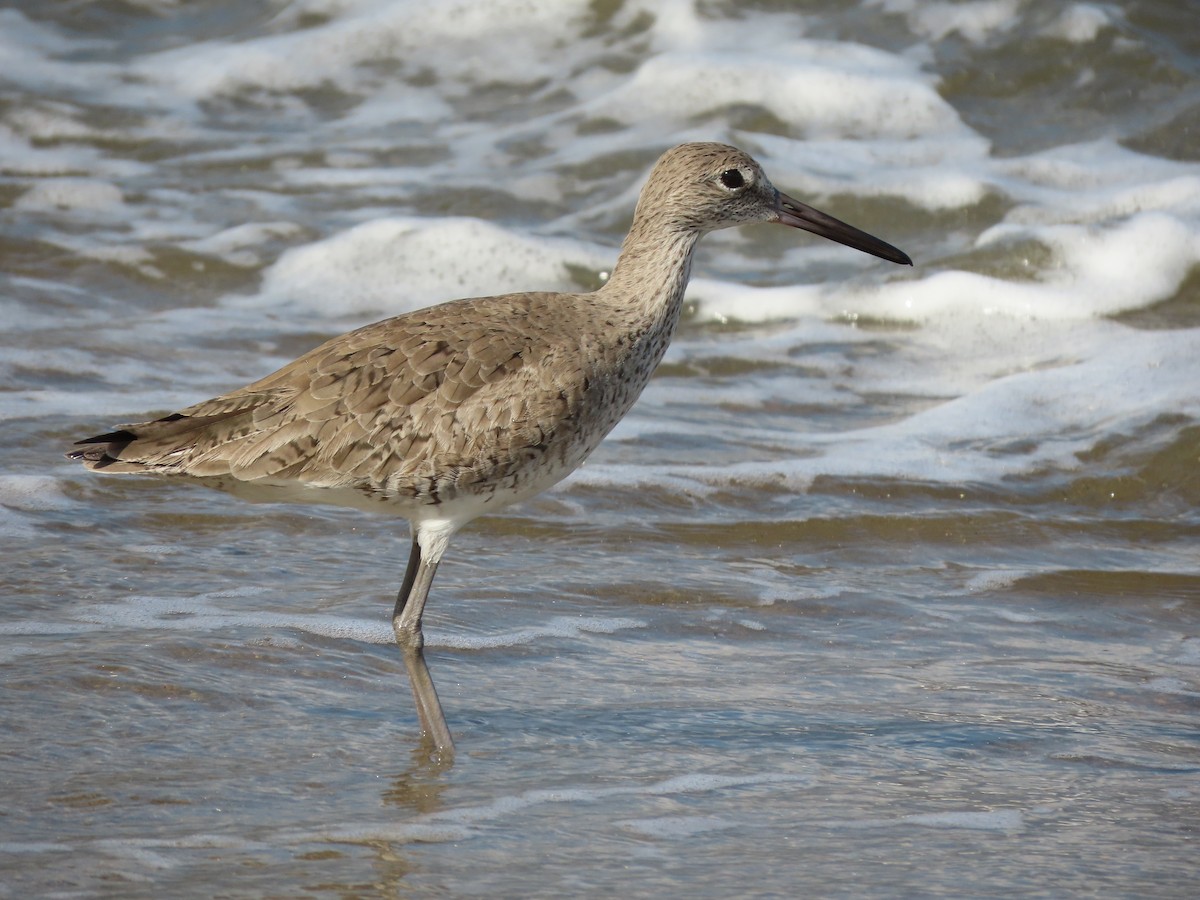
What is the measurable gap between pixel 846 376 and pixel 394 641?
3.87m

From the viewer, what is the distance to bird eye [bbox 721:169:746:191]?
17.4 ft

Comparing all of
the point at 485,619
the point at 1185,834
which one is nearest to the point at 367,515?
the point at 485,619

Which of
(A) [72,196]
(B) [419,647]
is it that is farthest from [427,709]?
(A) [72,196]

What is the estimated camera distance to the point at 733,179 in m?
5.32

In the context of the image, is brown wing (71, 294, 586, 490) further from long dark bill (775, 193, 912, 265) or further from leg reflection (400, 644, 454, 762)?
long dark bill (775, 193, 912, 265)

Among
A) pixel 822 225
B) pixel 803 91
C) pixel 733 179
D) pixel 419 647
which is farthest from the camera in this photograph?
pixel 803 91

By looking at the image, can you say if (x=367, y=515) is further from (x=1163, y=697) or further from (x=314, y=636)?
(x=1163, y=697)

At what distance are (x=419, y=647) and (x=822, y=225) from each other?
197 cm

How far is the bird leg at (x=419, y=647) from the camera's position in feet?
14.5

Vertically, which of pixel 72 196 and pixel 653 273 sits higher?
pixel 72 196

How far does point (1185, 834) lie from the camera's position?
12.9 ft

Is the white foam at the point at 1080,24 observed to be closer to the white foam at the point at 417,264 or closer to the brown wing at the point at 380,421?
the white foam at the point at 417,264

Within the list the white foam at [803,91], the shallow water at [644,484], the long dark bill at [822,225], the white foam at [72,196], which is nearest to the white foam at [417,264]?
the shallow water at [644,484]

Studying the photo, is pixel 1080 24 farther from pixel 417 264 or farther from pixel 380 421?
pixel 380 421
